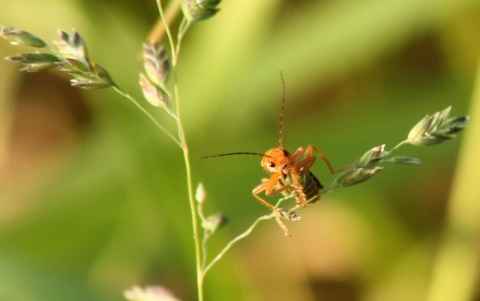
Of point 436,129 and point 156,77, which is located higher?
point 156,77

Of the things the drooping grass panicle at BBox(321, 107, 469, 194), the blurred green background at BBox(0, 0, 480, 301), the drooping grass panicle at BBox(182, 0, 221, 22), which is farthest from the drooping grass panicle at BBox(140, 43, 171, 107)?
the blurred green background at BBox(0, 0, 480, 301)

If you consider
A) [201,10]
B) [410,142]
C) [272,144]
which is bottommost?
[272,144]

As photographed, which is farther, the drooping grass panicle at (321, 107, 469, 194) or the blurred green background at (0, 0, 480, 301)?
the blurred green background at (0, 0, 480, 301)

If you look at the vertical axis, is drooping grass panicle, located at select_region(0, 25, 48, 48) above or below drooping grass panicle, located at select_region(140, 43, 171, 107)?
above

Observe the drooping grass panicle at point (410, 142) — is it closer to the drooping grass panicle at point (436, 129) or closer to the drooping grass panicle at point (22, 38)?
the drooping grass panicle at point (436, 129)

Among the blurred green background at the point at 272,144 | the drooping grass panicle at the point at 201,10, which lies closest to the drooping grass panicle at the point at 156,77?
the drooping grass panicle at the point at 201,10

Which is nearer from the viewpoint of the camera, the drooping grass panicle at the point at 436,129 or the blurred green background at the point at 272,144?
the drooping grass panicle at the point at 436,129

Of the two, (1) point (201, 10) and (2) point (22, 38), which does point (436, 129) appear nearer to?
(1) point (201, 10)

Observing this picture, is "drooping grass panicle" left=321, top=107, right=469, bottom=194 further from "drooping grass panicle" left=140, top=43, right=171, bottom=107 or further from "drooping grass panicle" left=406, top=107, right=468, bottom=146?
"drooping grass panicle" left=140, top=43, right=171, bottom=107

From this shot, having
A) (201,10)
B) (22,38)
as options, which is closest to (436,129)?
(201,10)

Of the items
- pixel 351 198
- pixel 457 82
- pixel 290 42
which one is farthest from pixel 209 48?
pixel 457 82
